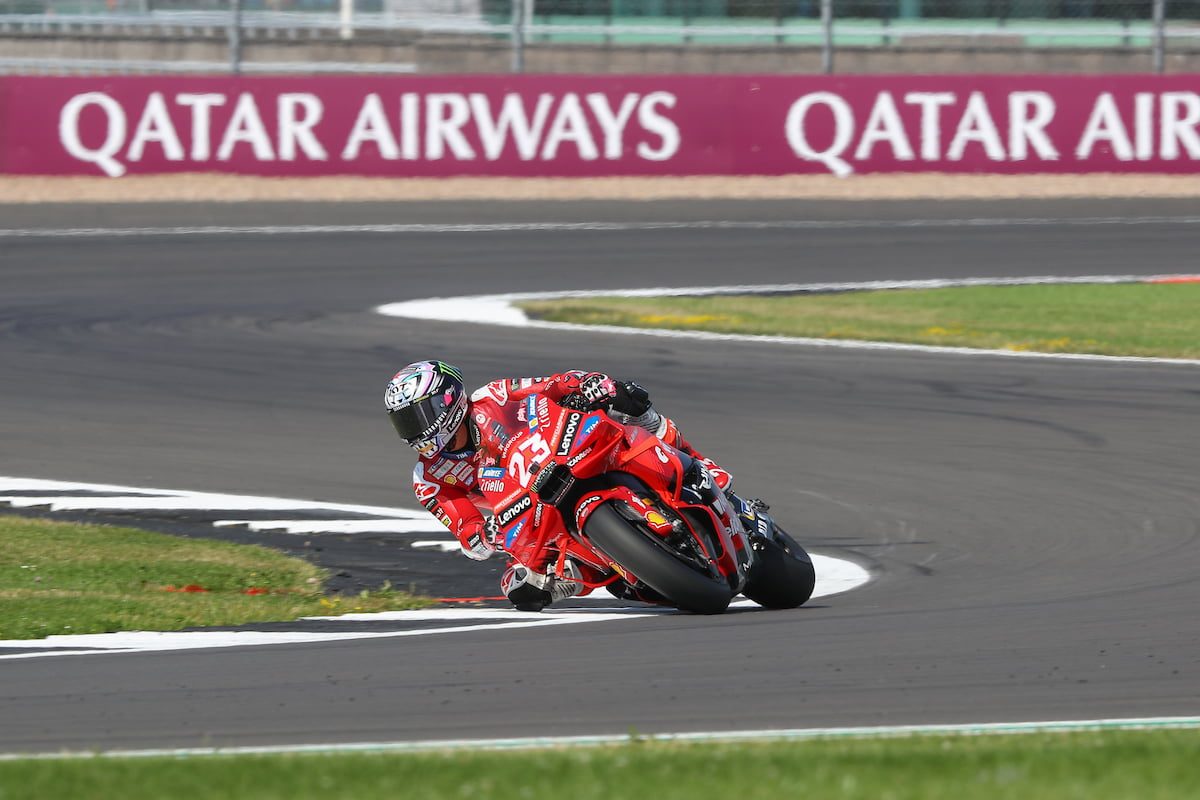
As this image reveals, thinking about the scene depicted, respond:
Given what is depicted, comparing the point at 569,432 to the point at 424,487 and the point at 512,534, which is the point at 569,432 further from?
the point at 424,487

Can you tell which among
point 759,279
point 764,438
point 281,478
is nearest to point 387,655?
point 281,478

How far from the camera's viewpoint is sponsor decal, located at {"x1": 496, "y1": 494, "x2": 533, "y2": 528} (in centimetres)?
880

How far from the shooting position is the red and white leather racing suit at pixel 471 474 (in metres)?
9.12

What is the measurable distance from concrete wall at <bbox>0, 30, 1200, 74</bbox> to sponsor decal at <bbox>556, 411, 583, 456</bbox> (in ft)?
84.3

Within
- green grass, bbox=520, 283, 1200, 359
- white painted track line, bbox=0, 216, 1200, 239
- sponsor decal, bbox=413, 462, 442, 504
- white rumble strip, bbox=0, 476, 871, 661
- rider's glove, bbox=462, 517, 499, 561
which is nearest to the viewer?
white rumble strip, bbox=0, 476, 871, 661

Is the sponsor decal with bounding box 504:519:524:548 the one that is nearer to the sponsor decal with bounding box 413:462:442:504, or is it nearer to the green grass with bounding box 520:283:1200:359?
the sponsor decal with bounding box 413:462:442:504

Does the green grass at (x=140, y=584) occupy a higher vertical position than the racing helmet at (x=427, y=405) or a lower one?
lower

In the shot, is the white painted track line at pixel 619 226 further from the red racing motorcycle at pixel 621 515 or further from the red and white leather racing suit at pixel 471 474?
the red racing motorcycle at pixel 621 515

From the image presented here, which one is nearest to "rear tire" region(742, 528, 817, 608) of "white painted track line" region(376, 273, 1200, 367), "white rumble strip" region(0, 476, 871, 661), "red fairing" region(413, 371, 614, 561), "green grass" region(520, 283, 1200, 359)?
"white rumble strip" region(0, 476, 871, 661)

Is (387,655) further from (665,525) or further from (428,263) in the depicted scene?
(428,263)

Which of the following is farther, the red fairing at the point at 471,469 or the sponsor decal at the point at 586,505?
the red fairing at the point at 471,469

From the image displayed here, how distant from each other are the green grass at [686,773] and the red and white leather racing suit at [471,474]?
3070 millimetres

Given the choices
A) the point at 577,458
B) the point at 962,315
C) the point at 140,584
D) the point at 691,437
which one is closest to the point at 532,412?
the point at 577,458

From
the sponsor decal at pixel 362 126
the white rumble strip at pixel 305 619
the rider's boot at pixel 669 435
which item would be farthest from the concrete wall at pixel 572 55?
the rider's boot at pixel 669 435
